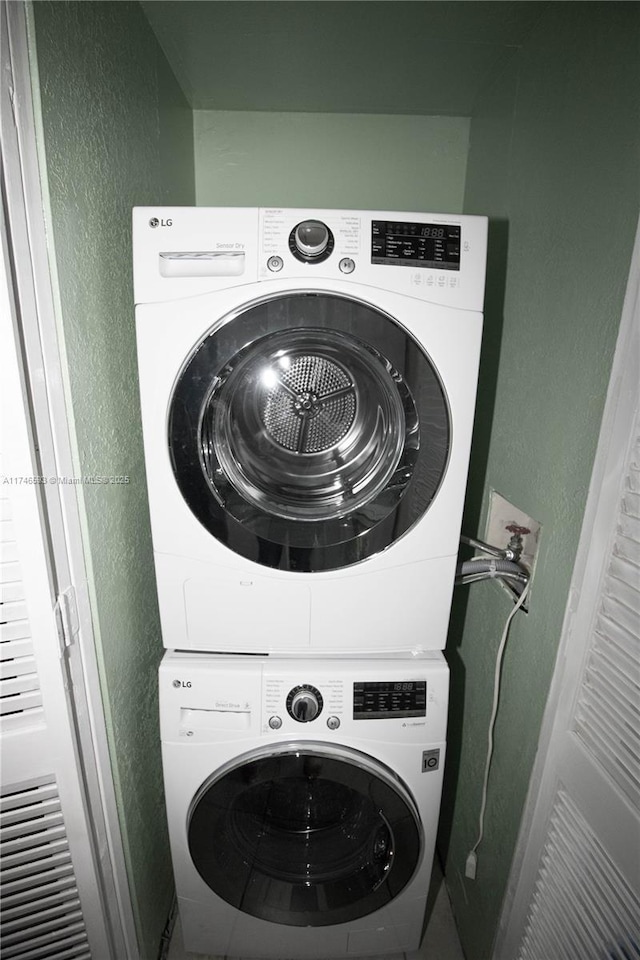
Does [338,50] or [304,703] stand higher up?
[338,50]

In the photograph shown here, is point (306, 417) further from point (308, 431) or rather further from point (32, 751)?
point (32, 751)

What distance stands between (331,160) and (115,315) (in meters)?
1.01

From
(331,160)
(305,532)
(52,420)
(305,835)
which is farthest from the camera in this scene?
(331,160)

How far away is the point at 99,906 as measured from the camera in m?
1.03

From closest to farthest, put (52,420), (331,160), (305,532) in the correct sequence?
(52,420)
(305,532)
(331,160)

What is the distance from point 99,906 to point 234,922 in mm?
401

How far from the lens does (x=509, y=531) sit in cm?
123

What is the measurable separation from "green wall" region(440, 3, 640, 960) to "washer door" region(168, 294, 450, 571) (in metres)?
0.26

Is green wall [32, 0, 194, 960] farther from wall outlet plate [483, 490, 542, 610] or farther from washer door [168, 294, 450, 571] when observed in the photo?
wall outlet plate [483, 490, 542, 610]

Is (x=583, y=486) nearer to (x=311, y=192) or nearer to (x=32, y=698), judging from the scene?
(x=32, y=698)

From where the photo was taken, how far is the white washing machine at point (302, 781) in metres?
1.08

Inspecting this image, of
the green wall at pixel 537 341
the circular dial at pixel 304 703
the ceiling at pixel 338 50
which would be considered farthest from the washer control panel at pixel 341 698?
the ceiling at pixel 338 50

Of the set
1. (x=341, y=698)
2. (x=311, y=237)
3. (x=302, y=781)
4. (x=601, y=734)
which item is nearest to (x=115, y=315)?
(x=311, y=237)
